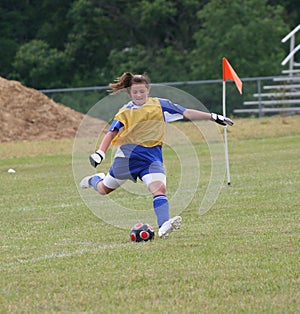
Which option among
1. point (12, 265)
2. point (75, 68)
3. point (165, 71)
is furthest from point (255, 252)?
point (75, 68)

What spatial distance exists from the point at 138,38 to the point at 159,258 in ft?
140

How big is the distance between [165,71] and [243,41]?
16.9 feet

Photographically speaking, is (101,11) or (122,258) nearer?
(122,258)

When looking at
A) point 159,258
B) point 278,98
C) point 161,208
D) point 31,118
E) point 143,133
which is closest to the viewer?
point 159,258

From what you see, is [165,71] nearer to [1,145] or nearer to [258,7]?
[258,7]

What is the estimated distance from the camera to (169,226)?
858 centimetres

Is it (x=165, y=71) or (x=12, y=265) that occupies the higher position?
(x=12, y=265)

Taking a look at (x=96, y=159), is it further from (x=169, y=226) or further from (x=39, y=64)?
(x=39, y=64)

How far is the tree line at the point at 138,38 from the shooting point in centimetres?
4269

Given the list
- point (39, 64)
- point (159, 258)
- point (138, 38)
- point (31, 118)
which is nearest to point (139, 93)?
point (159, 258)

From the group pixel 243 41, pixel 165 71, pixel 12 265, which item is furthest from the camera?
pixel 165 71

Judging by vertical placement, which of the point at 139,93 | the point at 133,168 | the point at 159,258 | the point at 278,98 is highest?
the point at 139,93

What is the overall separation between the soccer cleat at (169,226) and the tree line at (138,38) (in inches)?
1302

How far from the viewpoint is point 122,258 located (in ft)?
25.1
